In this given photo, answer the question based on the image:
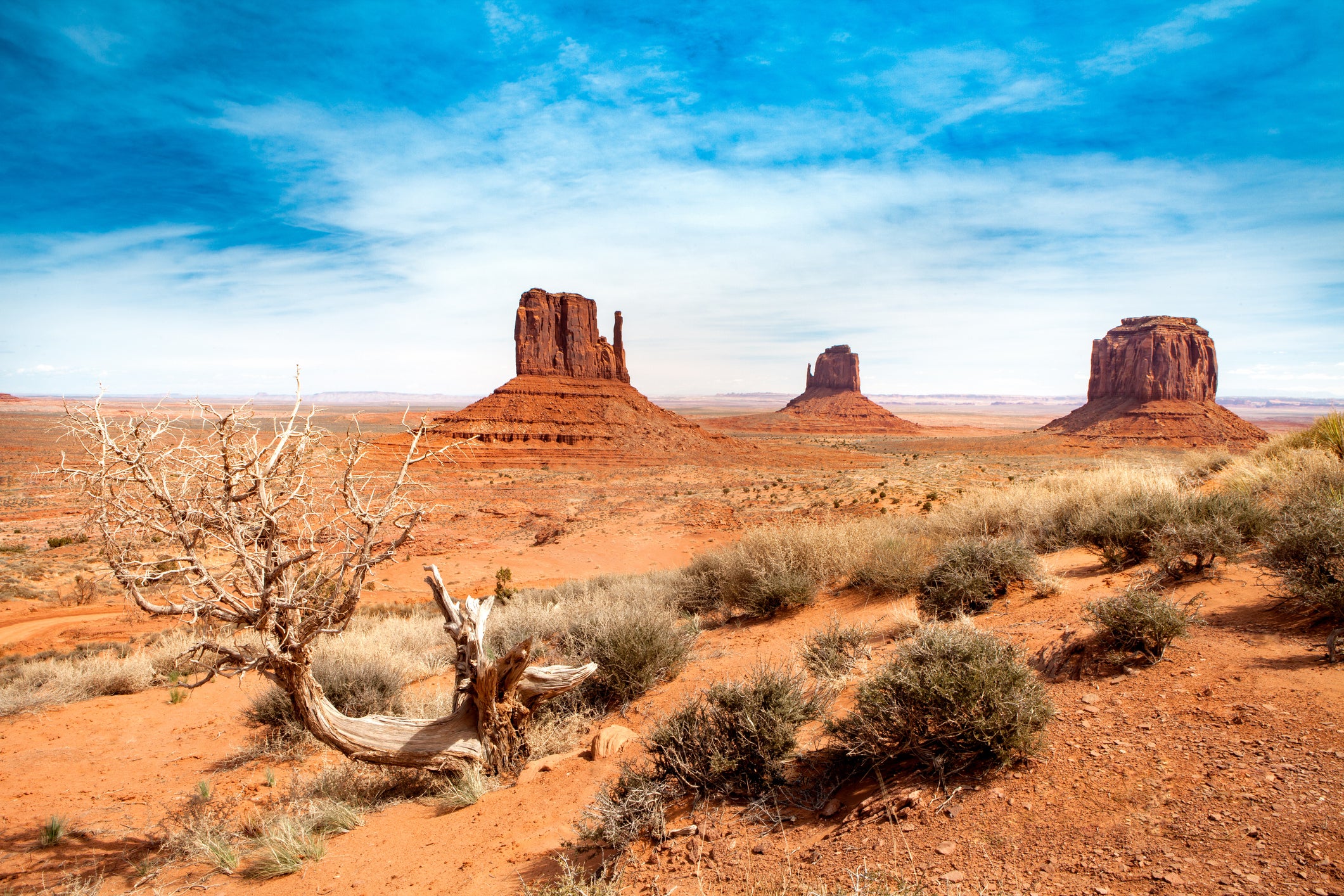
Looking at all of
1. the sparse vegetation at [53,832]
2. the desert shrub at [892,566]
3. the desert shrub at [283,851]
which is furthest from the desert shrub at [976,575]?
the sparse vegetation at [53,832]

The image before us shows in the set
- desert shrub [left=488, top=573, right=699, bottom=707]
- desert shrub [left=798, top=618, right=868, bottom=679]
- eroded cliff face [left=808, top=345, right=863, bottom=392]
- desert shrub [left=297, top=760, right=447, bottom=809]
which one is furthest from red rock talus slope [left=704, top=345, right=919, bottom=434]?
desert shrub [left=297, top=760, right=447, bottom=809]

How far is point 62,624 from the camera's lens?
42.5 feet

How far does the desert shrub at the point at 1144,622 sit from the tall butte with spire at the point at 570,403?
46.0m

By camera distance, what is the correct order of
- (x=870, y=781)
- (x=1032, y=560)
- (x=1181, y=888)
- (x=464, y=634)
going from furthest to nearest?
(x=1032, y=560) → (x=464, y=634) → (x=870, y=781) → (x=1181, y=888)

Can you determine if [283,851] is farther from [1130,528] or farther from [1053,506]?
[1053,506]

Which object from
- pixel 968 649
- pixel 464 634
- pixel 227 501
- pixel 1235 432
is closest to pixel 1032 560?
pixel 968 649

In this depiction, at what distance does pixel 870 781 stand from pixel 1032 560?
480 cm

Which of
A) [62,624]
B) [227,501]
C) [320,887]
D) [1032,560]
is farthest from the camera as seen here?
[62,624]

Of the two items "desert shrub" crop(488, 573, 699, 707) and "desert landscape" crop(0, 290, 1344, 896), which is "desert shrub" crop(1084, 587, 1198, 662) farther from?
"desert shrub" crop(488, 573, 699, 707)

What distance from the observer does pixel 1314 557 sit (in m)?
4.73

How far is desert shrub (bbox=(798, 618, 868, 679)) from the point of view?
19.1 feet

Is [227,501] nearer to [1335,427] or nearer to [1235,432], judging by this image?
[1335,427]

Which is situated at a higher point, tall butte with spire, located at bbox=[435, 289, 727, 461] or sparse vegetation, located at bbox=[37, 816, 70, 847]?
tall butte with spire, located at bbox=[435, 289, 727, 461]

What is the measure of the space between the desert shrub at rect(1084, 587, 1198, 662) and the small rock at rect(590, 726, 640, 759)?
12.7ft
